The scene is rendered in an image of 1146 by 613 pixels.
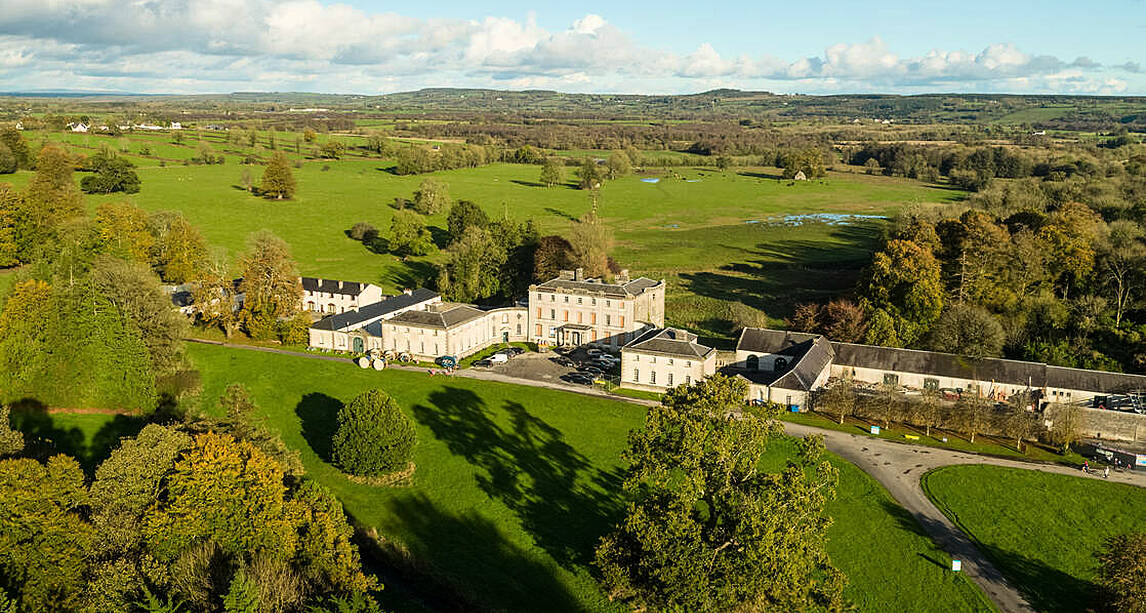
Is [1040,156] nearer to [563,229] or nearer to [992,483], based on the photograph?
[563,229]

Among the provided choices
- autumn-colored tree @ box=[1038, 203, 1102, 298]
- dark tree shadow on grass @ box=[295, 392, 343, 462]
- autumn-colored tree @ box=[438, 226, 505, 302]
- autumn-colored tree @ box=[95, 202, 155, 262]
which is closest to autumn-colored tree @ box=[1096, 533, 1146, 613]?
dark tree shadow on grass @ box=[295, 392, 343, 462]

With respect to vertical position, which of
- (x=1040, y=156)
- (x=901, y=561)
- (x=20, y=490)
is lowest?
(x=901, y=561)

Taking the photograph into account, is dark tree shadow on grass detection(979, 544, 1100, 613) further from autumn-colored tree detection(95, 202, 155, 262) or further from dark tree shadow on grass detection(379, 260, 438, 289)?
autumn-colored tree detection(95, 202, 155, 262)

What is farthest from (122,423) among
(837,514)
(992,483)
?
(992,483)

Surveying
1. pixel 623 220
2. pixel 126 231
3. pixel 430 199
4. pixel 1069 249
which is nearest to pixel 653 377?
pixel 1069 249

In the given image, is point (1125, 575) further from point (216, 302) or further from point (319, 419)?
point (216, 302)

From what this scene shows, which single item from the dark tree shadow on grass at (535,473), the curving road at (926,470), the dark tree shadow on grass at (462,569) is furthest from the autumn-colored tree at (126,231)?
the curving road at (926,470)

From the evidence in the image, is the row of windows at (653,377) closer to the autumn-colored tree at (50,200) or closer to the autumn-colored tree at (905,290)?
the autumn-colored tree at (905,290)
